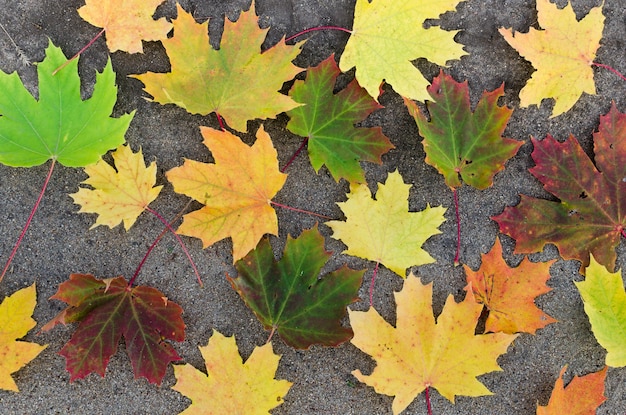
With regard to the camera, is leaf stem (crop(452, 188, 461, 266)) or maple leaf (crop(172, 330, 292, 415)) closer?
maple leaf (crop(172, 330, 292, 415))

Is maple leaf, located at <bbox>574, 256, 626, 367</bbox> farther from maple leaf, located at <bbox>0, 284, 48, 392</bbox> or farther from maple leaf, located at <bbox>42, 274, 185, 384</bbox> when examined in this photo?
maple leaf, located at <bbox>0, 284, 48, 392</bbox>

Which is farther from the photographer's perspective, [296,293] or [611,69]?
[611,69]

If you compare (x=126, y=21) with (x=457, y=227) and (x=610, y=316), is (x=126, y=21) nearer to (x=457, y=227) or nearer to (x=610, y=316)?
(x=457, y=227)

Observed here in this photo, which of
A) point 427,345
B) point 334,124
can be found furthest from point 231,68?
point 427,345

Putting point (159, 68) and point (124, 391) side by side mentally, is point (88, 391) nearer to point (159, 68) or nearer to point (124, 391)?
point (124, 391)

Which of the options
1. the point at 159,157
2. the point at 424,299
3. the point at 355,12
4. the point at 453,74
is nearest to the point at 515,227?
the point at 424,299

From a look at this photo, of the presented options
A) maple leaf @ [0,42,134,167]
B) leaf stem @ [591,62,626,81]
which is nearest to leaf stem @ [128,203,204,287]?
maple leaf @ [0,42,134,167]

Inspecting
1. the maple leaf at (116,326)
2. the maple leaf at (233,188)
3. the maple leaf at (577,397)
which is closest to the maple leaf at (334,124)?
the maple leaf at (233,188)
